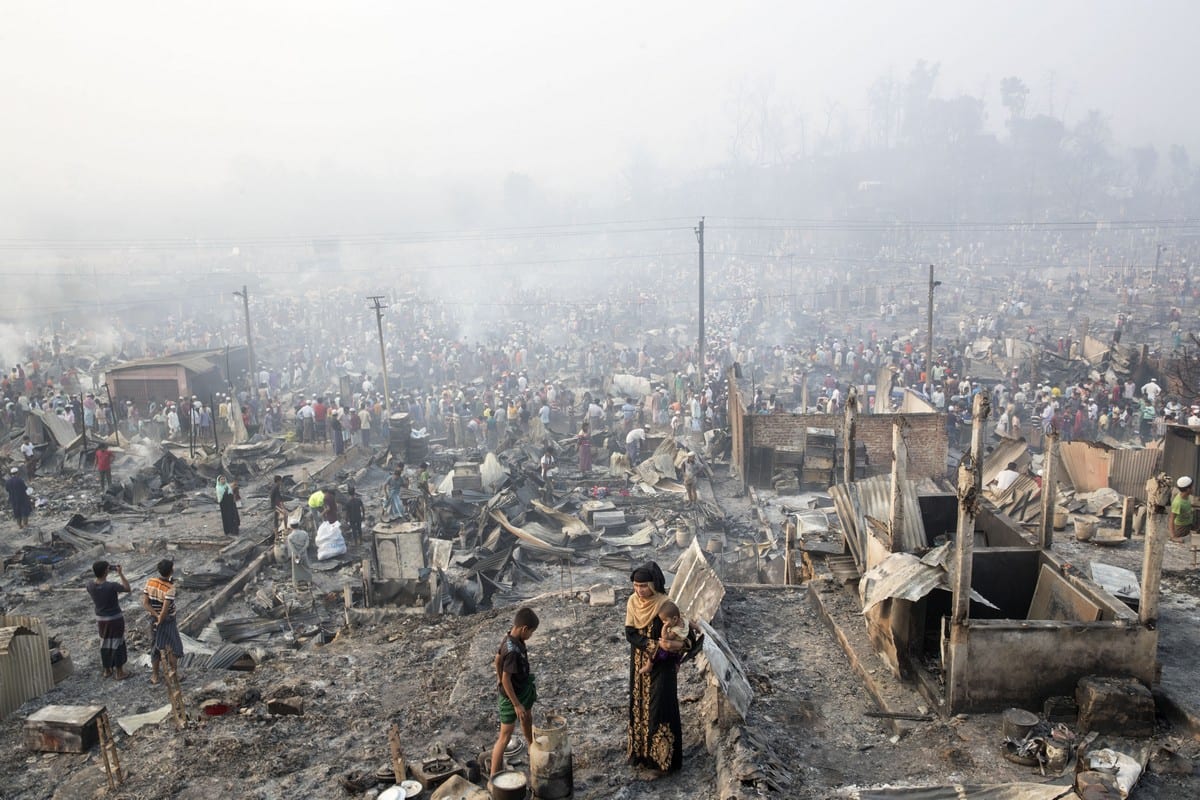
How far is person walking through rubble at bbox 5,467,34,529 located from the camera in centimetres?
1567

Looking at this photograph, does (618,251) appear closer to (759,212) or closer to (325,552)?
(759,212)

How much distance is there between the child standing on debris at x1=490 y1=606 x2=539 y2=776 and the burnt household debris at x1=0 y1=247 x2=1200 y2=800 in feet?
0.82

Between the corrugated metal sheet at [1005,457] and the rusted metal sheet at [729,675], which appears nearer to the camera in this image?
the rusted metal sheet at [729,675]

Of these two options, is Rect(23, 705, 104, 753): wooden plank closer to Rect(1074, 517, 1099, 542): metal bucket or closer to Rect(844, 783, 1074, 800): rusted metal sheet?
Rect(844, 783, 1074, 800): rusted metal sheet

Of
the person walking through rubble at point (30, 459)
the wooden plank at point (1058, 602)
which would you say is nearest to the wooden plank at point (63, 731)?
the wooden plank at point (1058, 602)

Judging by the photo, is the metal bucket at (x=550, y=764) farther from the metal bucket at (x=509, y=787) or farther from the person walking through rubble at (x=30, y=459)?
the person walking through rubble at (x=30, y=459)

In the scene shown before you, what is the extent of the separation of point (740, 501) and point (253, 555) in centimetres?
944

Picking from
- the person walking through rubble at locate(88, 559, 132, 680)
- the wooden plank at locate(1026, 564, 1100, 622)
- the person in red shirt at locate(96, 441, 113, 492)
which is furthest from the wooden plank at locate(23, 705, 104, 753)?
the person in red shirt at locate(96, 441, 113, 492)

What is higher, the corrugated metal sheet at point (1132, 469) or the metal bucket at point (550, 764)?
the metal bucket at point (550, 764)

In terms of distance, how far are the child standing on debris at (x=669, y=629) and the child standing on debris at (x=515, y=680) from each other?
2.59 ft

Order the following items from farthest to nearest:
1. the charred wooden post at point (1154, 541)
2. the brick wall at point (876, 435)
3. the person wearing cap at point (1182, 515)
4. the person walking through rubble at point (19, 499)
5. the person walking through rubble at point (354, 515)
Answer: the brick wall at point (876, 435) < the person walking through rubble at point (19, 499) < the person walking through rubble at point (354, 515) < the person wearing cap at point (1182, 515) < the charred wooden post at point (1154, 541)

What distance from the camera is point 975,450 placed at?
758 cm

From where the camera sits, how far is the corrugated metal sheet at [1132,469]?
15.1 meters

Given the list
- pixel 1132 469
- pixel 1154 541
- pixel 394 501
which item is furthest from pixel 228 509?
pixel 1132 469
